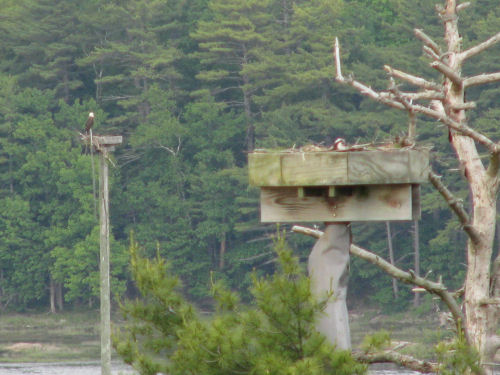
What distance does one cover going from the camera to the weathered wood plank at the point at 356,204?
4.56 metres

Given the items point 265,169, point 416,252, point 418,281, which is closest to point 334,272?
point 265,169

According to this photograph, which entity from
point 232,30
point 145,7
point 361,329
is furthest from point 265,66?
point 361,329

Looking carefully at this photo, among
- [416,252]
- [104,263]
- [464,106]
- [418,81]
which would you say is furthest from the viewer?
[416,252]

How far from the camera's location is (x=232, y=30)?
4541 cm

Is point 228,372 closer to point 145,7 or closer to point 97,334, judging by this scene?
point 97,334

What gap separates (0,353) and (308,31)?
1819 cm

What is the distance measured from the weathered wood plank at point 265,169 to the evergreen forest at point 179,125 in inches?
1432

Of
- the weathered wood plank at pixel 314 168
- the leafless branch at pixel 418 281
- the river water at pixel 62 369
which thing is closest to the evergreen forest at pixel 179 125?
the river water at pixel 62 369

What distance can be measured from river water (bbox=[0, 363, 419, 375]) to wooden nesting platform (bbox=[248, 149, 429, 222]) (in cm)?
2408

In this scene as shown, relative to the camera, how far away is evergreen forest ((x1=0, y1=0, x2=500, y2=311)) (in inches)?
1703

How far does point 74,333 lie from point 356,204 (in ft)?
123

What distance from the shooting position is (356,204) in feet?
14.9

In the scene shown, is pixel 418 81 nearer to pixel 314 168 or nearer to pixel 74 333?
pixel 314 168

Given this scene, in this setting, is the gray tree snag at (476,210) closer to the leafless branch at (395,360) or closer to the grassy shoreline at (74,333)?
the leafless branch at (395,360)
